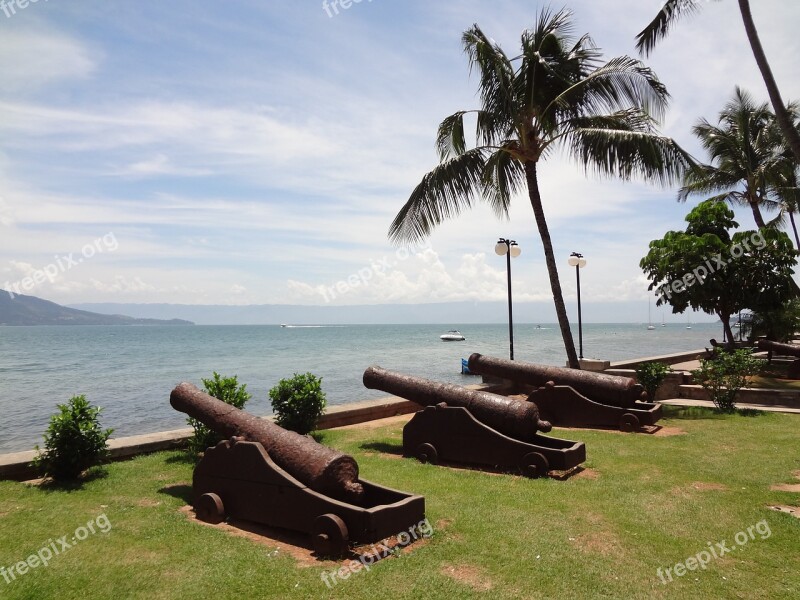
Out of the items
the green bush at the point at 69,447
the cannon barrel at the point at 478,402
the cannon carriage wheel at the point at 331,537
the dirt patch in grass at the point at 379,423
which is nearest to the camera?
the cannon carriage wheel at the point at 331,537

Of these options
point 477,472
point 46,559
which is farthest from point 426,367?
point 46,559

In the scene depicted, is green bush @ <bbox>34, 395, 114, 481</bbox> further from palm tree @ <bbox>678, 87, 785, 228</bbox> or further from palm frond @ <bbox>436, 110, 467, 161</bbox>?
palm tree @ <bbox>678, 87, 785, 228</bbox>

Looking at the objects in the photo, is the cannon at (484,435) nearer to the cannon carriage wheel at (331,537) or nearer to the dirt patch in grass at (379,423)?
the dirt patch in grass at (379,423)

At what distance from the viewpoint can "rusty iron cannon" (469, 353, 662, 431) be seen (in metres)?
10.1

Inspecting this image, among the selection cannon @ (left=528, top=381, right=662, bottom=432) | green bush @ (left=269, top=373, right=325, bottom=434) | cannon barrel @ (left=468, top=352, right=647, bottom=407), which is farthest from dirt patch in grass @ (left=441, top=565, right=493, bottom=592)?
cannon @ (left=528, top=381, right=662, bottom=432)

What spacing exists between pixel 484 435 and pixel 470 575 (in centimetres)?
327

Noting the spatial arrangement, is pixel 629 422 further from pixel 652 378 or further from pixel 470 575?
pixel 470 575

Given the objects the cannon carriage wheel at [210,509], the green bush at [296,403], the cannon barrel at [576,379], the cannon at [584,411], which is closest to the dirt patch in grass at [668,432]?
the cannon at [584,411]

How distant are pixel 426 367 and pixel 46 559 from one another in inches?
1627

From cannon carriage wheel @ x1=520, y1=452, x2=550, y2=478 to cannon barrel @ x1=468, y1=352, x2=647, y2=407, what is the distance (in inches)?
127

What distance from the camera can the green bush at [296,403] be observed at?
9.58 meters
